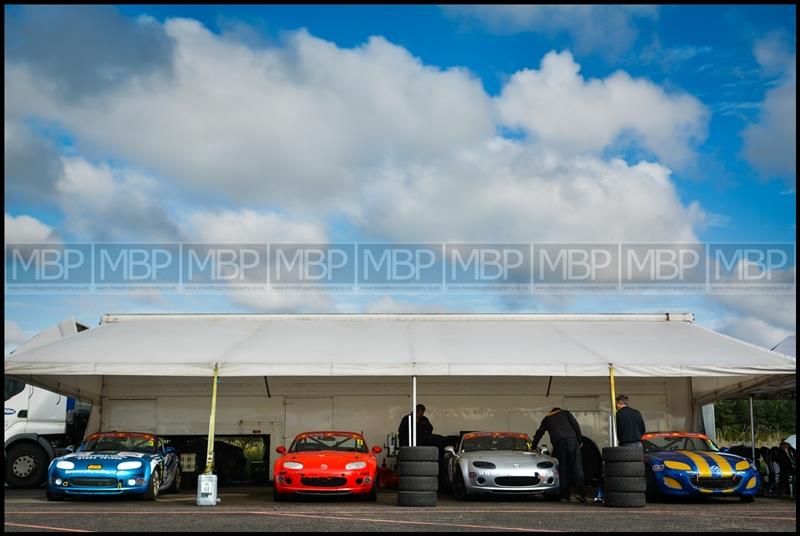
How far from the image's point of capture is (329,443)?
47.2 ft

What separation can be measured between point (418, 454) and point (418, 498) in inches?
24.4

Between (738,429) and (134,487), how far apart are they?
3624 centimetres

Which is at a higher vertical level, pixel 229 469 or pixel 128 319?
pixel 128 319

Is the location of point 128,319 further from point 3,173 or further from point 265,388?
point 3,173

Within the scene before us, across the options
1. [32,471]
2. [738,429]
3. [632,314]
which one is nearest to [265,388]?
[32,471]

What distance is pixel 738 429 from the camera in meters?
42.1

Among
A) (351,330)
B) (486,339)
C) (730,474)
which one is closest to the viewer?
(730,474)

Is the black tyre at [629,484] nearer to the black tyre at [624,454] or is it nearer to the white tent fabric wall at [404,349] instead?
the black tyre at [624,454]

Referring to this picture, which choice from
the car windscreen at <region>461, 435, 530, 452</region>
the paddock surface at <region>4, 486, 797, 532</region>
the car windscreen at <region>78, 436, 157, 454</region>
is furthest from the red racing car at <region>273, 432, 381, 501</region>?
the car windscreen at <region>78, 436, 157, 454</region>

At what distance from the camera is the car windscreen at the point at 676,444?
14.3 metres

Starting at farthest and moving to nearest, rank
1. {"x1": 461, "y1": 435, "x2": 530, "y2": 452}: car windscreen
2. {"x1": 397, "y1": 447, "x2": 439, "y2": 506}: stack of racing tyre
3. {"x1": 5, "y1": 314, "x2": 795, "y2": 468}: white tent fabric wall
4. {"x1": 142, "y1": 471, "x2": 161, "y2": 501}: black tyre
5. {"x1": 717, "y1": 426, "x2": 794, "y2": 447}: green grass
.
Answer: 1. {"x1": 717, "y1": 426, "x2": 794, "y2": 447}: green grass
2. {"x1": 461, "y1": 435, "x2": 530, "y2": 452}: car windscreen
3. {"x1": 5, "y1": 314, "x2": 795, "y2": 468}: white tent fabric wall
4. {"x1": 142, "y1": 471, "x2": 161, "y2": 501}: black tyre
5. {"x1": 397, "y1": 447, "x2": 439, "y2": 506}: stack of racing tyre

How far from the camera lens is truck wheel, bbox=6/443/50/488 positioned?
56.6ft

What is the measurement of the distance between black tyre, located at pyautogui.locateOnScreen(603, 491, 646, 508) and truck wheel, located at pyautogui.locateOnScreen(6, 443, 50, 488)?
11610 mm

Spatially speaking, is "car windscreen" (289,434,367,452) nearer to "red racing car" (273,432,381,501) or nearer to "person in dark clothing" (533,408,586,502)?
"red racing car" (273,432,381,501)
